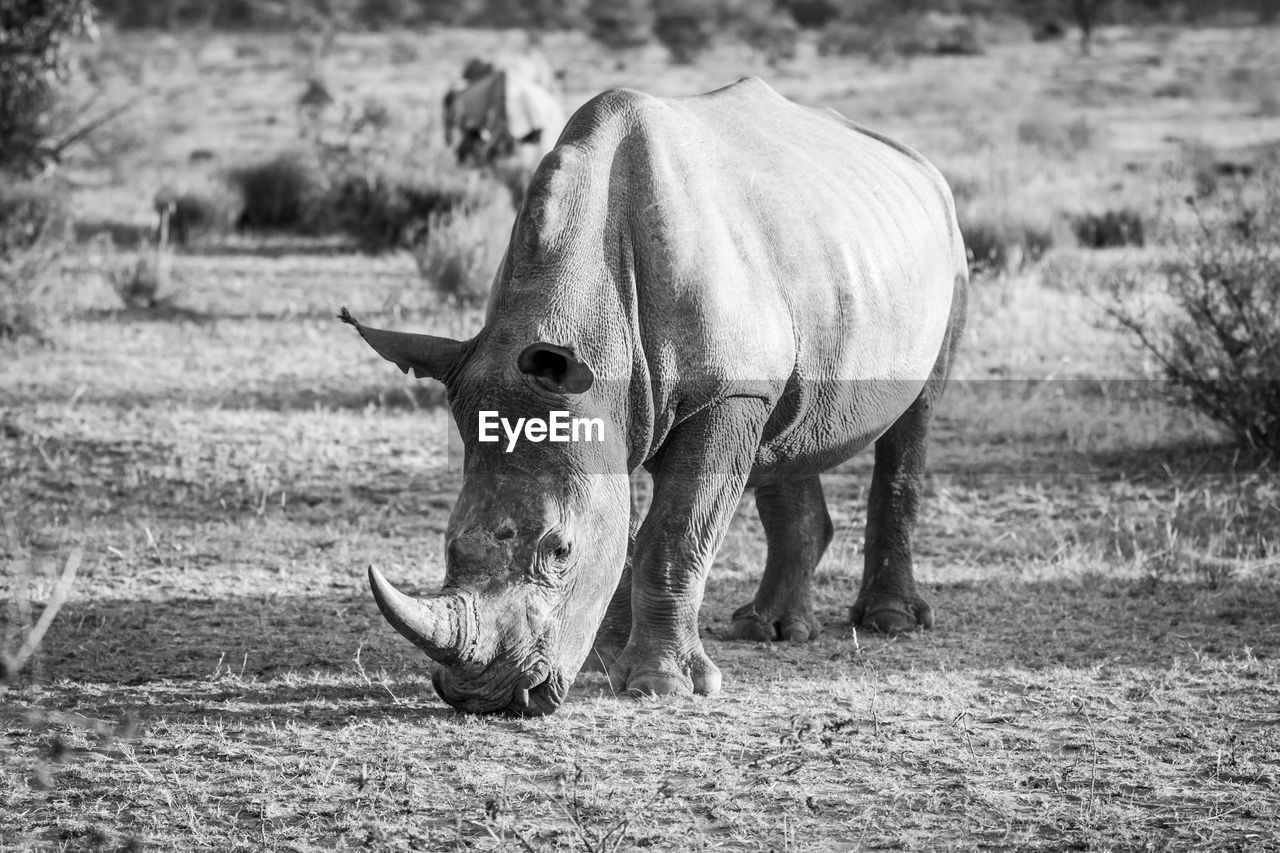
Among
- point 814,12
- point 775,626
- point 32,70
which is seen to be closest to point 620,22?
point 814,12

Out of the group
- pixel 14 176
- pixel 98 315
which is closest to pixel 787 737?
pixel 98 315

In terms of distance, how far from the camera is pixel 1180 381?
30.8 feet

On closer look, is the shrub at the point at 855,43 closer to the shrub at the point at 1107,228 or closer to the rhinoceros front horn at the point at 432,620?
the shrub at the point at 1107,228

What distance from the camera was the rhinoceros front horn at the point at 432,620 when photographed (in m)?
4.50

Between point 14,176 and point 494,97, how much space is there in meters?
7.44

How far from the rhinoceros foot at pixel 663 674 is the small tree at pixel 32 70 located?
9.16m

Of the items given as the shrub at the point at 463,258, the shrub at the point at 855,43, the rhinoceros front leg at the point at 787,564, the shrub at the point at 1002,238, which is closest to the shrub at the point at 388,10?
the shrub at the point at 855,43

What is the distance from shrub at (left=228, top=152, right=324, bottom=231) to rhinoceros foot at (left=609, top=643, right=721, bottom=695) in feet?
42.8

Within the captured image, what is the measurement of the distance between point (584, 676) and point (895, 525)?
169cm

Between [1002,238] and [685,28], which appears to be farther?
[685,28]

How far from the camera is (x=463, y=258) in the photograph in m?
13.3

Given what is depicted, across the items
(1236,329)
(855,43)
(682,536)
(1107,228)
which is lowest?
(855,43)

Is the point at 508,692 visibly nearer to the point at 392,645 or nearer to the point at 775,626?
the point at 392,645

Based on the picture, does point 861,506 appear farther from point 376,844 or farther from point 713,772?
point 376,844
